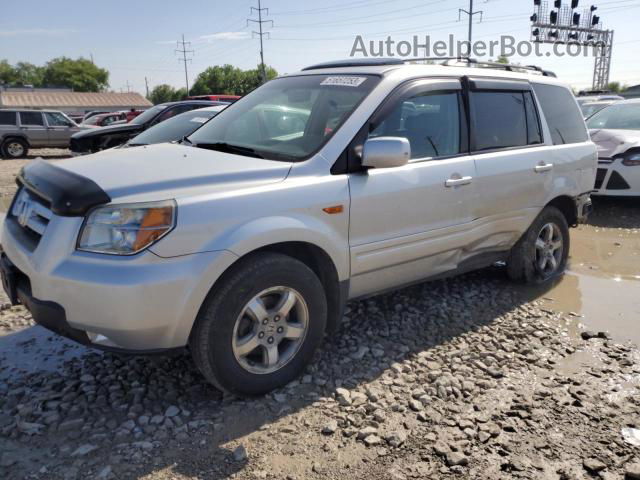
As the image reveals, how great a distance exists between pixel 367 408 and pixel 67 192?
6.22 ft

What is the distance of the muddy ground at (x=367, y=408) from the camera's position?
2510mm

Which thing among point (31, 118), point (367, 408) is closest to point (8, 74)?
point (31, 118)

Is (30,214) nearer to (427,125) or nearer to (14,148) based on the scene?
(427,125)

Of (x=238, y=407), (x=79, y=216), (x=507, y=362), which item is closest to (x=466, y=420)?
(x=507, y=362)

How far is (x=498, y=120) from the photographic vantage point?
4270 mm

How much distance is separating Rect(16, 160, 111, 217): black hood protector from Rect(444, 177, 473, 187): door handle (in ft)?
7.22

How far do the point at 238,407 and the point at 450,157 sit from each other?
7.24 ft

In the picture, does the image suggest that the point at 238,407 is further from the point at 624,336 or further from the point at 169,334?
the point at 624,336

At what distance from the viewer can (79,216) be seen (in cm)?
255

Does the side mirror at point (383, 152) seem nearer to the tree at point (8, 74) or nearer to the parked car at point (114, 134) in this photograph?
the parked car at point (114, 134)

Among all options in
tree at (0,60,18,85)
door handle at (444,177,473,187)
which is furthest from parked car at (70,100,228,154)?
tree at (0,60,18,85)

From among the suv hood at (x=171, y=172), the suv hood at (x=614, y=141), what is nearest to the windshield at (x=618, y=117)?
the suv hood at (x=614, y=141)

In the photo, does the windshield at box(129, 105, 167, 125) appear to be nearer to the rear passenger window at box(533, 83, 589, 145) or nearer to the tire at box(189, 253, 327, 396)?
the rear passenger window at box(533, 83, 589, 145)

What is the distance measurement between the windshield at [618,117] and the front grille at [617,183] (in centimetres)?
138
